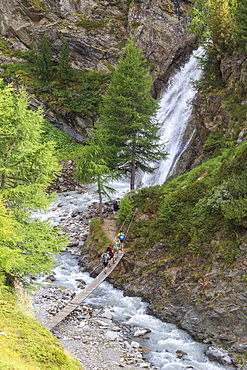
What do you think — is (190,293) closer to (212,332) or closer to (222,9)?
(212,332)

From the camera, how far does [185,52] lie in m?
43.3

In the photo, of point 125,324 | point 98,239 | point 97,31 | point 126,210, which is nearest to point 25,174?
point 125,324

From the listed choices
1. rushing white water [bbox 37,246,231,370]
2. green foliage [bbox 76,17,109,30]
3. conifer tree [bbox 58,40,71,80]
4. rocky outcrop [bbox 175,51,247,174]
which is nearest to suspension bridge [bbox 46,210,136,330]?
rushing white water [bbox 37,246,231,370]

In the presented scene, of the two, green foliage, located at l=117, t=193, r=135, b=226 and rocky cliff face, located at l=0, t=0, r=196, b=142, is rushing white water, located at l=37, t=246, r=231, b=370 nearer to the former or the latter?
green foliage, located at l=117, t=193, r=135, b=226

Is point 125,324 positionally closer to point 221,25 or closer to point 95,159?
point 95,159

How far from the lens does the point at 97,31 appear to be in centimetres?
5044

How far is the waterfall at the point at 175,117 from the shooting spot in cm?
2911

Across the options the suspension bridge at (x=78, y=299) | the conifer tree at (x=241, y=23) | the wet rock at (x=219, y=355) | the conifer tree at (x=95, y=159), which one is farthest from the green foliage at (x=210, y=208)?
the conifer tree at (x=241, y=23)

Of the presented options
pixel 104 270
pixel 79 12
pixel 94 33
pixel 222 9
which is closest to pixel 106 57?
pixel 94 33

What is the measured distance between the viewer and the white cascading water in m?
12.0

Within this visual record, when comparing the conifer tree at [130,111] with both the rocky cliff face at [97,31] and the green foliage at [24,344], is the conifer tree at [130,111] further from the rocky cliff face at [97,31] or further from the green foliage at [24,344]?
the rocky cliff face at [97,31]

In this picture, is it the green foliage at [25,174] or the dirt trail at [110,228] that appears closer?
the green foliage at [25,174]

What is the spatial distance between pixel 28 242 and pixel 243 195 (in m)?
A: 10.6

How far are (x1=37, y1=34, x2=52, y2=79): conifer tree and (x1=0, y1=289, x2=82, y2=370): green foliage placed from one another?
43.5 m
